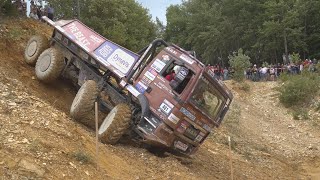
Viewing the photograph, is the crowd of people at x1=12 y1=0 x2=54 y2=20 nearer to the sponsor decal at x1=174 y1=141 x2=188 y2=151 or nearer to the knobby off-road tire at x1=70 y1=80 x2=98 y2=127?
the knobby off-road tire at x1=70 y1=80 x2=98 y2=127

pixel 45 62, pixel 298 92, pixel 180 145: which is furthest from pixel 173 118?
pixel 298 92

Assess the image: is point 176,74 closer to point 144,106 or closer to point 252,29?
point 144,106

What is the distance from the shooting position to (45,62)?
11.5 meters

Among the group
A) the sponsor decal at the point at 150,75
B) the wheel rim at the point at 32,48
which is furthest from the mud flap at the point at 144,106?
the wheel rim at the point at 32,48

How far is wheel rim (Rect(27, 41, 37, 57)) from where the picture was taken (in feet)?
40.2

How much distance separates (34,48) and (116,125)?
4.11 metres

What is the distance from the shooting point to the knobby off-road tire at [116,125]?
955 centimetres

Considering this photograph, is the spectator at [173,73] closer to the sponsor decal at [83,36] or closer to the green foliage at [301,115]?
the sponsor decal at [83,36]

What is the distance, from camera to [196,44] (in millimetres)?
57312

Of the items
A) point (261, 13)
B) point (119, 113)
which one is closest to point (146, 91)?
point (119, 113)

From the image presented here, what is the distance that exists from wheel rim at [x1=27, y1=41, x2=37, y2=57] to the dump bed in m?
0.79

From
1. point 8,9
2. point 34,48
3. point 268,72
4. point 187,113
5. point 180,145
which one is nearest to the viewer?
point 187,113

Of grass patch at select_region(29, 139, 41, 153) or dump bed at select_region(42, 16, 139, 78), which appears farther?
dump bed at select_region(42, 16, 139, 78)

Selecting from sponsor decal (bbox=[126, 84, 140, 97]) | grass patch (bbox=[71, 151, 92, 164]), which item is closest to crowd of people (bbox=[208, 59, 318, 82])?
sponsor decal (bbox=[126, 84, 140, 97])
